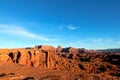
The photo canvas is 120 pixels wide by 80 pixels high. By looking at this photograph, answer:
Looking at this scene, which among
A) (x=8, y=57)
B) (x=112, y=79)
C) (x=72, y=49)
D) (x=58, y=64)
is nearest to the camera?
(x=112, y=79)

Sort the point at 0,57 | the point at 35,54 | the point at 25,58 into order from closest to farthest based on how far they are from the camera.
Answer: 1. the point at 0,57
2. the point at 25,58
3. the point at 35,54

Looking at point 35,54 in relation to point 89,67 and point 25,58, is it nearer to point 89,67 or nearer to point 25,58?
point 25,58

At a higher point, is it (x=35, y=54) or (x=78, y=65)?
(x=35, y=54)

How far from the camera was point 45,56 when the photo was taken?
6431 centimetres

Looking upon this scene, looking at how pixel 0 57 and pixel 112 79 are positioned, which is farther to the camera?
pixel 0 57

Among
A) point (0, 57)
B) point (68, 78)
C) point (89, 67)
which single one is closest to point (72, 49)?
point (89, 67)

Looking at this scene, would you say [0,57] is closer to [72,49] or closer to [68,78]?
[68,78]

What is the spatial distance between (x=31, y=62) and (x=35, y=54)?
4.51m

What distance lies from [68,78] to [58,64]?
54809mm

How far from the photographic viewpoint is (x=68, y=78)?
12.6m

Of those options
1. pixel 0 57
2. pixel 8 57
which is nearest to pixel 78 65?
pixel 8 57

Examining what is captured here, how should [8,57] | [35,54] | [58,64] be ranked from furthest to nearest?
[58,64] < [35,54] < [8,57]

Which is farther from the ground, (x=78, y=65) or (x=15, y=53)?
(x=15, y=53)

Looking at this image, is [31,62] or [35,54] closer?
[31,62]
